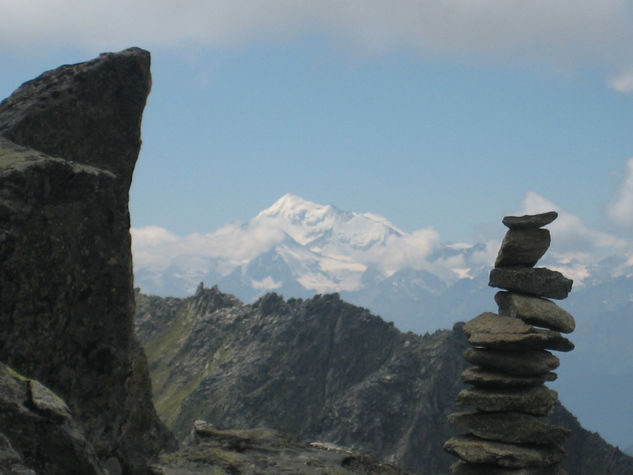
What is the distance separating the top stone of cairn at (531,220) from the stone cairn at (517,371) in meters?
0.01

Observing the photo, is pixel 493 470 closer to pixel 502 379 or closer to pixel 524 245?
pixel 502 379

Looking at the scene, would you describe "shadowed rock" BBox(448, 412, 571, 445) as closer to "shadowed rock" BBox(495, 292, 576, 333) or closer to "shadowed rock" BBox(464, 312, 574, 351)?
"shadowed rock" BBox(464, 312, 574, 351)

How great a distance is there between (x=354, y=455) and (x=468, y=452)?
Result: 5.45 metres

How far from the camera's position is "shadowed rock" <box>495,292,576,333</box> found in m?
26.4

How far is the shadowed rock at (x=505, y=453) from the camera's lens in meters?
23.7

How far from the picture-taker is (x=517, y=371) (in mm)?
25594

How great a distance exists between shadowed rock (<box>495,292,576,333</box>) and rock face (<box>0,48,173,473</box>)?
14.4 meters

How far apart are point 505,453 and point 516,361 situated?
3.51 meters

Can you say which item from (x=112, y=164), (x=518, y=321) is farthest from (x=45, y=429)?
(x=518, y=321)

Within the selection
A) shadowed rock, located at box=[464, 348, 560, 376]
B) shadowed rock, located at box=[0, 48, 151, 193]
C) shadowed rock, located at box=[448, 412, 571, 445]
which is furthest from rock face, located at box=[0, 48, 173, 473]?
shadowed rock, located at box=[464, 348, 560, 376]

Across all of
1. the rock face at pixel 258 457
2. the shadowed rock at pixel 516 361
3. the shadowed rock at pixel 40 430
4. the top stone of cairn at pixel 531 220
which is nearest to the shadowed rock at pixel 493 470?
the shadowed rock at pixel 516 361

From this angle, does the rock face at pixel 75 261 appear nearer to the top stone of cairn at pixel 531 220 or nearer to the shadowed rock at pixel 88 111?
the shadowed rock at pixel 88 111

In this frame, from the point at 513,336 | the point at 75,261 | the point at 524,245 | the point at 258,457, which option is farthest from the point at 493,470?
the point at 75,261

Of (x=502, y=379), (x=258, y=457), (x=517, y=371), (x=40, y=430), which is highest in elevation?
(x=517, y=371)
